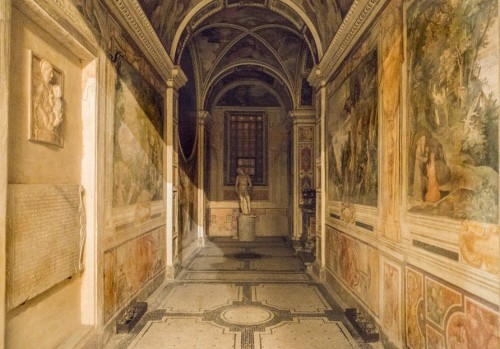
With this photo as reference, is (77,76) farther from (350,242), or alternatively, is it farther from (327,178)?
(327,178)

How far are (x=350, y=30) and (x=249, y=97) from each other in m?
8.35

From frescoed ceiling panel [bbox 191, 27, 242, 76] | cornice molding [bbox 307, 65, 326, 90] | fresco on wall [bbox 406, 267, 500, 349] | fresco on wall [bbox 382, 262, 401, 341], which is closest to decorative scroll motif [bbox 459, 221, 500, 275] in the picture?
fresco on wall [bbox 406, 267, 500, 349]

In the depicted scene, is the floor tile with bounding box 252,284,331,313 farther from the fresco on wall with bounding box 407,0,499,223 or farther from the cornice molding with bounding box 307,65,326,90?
the cornice molding with bounding box 307,65,326,90

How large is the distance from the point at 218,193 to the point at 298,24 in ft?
24.4

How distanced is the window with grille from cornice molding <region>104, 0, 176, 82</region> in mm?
6842

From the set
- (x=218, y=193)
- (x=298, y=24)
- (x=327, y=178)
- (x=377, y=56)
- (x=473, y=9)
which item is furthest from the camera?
(x=218, y=193)

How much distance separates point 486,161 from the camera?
212cm

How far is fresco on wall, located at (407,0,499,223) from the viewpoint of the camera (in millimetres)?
2115

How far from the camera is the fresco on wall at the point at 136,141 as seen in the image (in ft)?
13.7

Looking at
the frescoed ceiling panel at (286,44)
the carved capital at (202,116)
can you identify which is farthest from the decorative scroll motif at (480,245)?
the carved capital at (202,116)

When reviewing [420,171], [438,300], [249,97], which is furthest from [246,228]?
[438,300]

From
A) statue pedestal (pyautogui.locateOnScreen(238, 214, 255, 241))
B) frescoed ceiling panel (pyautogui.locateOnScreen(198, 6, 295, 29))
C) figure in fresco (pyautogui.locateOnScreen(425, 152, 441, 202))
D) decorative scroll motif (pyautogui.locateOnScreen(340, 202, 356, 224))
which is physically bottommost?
statue pedestal (pyautogui.locateOnScreen(238, 214, 255, 241))

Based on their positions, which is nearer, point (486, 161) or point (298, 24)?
point (486, 161)

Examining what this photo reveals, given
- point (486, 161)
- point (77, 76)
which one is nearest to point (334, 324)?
point (486, 161)
